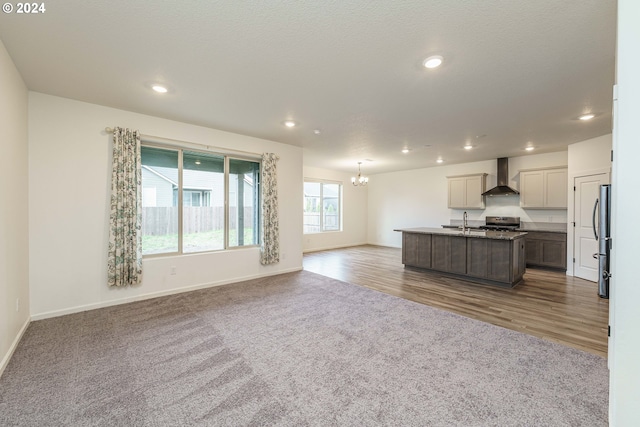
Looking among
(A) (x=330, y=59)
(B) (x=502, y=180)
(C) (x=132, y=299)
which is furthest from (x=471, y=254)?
(C) (x=132, y=299)

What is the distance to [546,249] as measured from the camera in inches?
232

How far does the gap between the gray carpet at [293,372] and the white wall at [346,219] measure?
5440 mm

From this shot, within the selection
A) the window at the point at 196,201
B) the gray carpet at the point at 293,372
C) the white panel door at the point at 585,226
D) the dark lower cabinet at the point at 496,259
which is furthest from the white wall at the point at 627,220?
the white panel door at the point at 585,226

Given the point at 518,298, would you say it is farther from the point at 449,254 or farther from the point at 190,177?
the point at 190,177

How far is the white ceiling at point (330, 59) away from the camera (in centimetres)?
185

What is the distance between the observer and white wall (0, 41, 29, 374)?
228 cm

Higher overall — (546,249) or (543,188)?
(543,188)

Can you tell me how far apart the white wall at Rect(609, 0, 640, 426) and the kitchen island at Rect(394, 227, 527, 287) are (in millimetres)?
3818

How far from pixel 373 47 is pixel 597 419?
3.13 meters

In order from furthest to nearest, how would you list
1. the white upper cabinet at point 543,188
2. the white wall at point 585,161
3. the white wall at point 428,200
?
the white wall at point 428,200, the white upper cabinet at point 543,188, the white wall at point 585,161

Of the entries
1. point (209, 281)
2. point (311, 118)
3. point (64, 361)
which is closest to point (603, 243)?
point (311, 118)

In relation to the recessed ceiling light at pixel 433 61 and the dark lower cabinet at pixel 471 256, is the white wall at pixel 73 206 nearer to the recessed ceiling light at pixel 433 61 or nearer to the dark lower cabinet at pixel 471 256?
the recessed ceiling light at pixel 433 61

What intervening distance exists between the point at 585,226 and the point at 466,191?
2.60 metres

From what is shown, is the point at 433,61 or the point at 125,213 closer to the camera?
the point at 433,61
